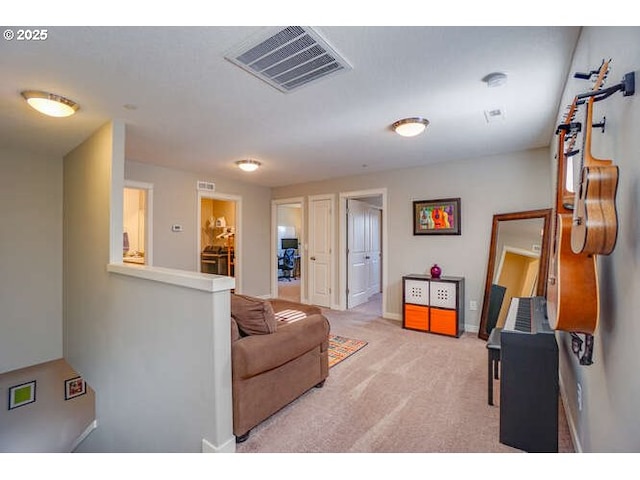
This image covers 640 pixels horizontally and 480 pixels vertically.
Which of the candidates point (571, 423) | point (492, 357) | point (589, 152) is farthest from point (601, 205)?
point (571, 423)

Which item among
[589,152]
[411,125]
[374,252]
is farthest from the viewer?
[374,252]

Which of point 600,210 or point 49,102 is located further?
point 49,102

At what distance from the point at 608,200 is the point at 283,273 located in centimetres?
855

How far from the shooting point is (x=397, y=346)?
3438mm

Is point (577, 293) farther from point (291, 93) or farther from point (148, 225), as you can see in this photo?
point (148, 225)

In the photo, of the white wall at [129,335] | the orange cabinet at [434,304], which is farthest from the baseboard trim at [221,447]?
the orange cabinet at [434,304]

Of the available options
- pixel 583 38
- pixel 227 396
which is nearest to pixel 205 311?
pixel 227 396

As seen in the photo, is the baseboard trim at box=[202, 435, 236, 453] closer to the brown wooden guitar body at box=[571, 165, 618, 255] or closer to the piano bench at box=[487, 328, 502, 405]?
the piano bench at box=[487, 328, 502, 405]

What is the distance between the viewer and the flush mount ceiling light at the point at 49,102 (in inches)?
83.7

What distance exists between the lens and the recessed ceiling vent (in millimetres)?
1559

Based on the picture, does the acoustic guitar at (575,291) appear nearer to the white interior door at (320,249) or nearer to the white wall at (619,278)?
the white wall at (619,278)

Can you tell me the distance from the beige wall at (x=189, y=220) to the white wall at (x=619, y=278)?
15.0ft

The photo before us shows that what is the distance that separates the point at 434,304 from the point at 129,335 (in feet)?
11.0

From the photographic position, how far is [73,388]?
Result: 3879mm
